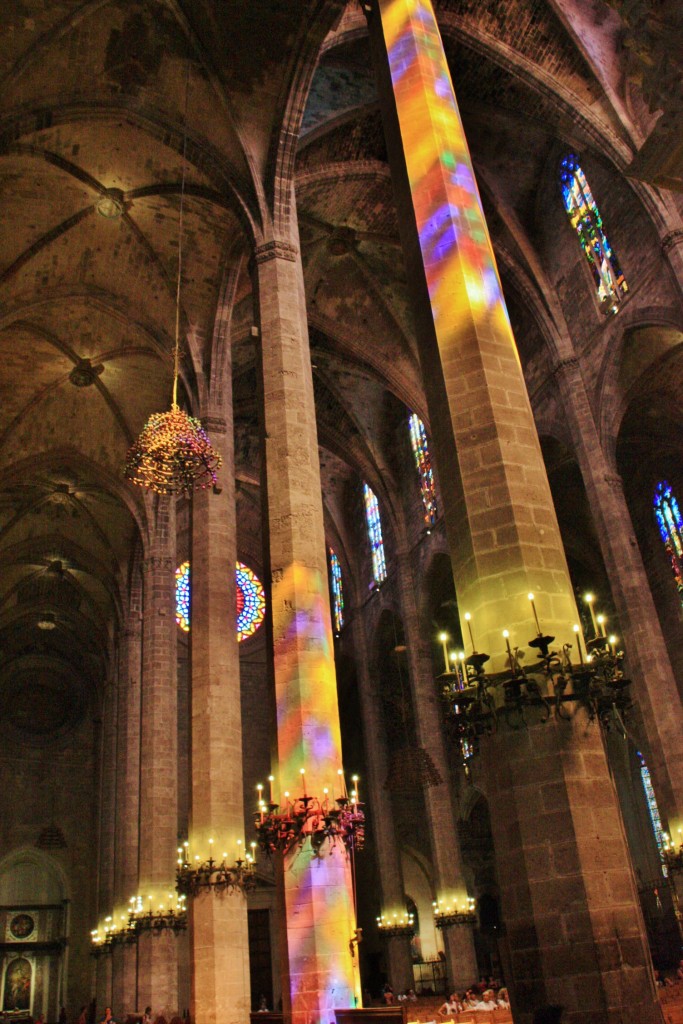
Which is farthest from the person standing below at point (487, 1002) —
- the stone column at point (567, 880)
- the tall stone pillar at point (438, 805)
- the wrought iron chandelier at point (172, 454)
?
the wrought iron chandelier at point (172, 454)

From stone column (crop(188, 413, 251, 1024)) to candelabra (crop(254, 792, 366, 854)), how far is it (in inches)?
153

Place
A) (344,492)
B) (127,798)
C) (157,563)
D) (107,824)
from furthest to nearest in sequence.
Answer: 1. (344,492)
2. (107,824)
3. (127,798)
4. (157,563)

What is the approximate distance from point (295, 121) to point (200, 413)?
5.55 m

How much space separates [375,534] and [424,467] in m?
4.01

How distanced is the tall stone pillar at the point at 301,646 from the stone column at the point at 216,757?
2511 mm

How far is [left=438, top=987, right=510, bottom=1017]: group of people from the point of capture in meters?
13.3

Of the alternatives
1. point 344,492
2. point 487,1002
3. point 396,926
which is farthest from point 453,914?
point 344,492

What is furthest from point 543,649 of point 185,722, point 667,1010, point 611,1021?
point 185,722

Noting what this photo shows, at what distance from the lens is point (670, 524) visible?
66.1 feet

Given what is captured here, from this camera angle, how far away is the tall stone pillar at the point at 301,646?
8.28 metres

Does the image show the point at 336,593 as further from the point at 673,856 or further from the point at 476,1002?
the point at 673,856

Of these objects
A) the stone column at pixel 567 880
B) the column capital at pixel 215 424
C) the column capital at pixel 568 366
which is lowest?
the stone column at pixel 567 880

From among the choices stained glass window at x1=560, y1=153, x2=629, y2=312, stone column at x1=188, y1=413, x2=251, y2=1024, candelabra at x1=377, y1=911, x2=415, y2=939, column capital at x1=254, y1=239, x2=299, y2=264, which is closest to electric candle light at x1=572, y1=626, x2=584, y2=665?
stone column at x1=188, y1=413, x2=251, y2=1024

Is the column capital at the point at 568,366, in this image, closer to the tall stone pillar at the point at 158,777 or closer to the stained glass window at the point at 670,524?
the stained glass window at the point at 670,524
